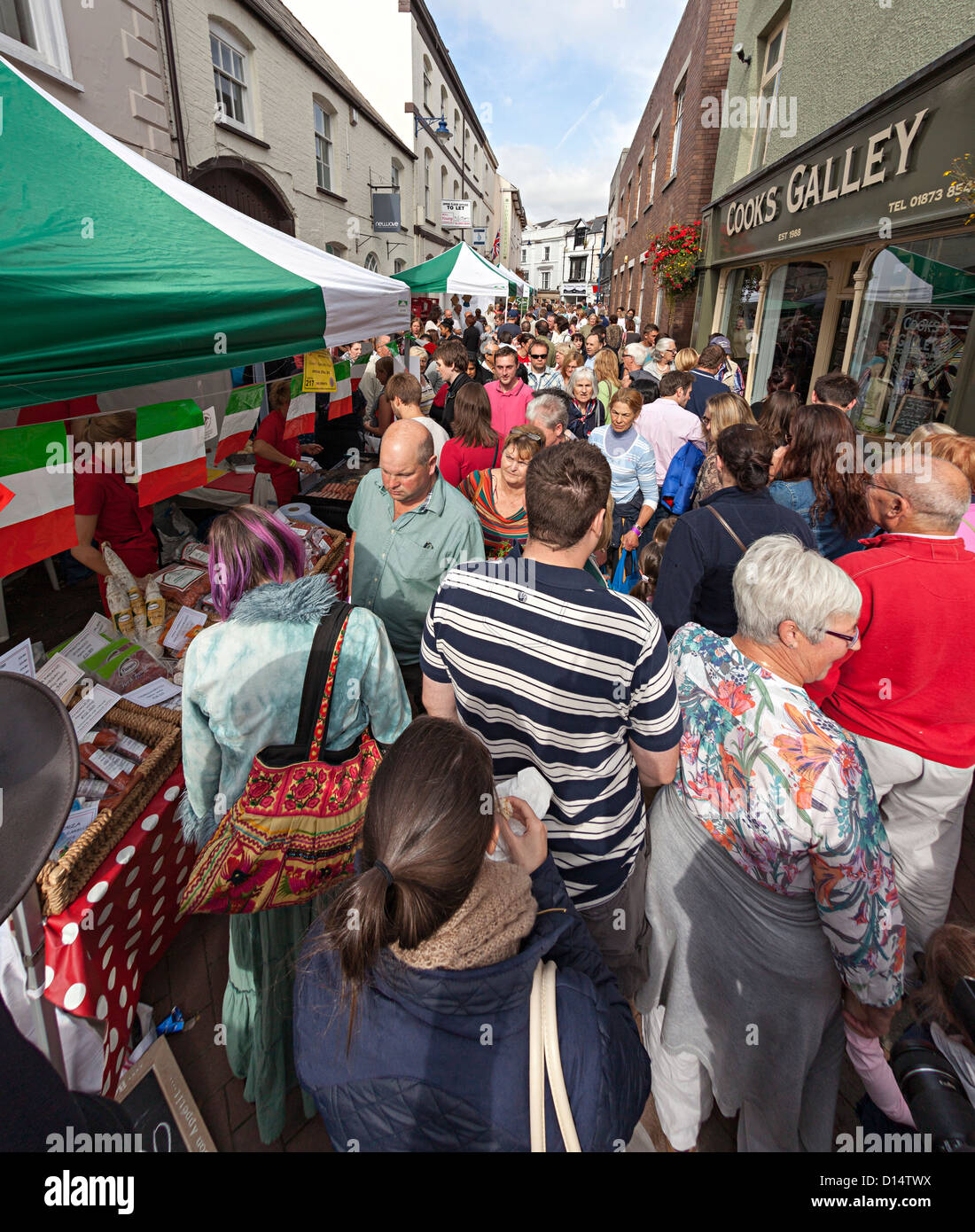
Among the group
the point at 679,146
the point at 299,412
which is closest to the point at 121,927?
the point at 299,412

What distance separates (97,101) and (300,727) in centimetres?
749

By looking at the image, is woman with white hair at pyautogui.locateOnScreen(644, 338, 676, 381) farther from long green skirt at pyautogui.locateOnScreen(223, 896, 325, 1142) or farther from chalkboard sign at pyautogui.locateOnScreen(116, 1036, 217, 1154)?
chalkboard sign at pyautogui.locateOnScreen(116, 1036, 217, 1154)

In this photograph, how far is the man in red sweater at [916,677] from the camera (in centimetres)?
197

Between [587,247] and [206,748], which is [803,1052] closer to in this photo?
[206,748]

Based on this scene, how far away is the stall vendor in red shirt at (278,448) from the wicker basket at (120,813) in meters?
2.73

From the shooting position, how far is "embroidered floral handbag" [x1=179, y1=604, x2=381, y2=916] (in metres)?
1.63

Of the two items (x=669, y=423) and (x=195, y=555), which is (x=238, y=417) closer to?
(x=195, y=555)

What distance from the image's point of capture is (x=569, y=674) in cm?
160

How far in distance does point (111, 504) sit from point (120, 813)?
71.0 inches

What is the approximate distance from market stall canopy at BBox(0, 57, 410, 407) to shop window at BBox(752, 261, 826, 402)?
25.0 feet

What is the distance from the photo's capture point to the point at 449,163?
86.4 feet

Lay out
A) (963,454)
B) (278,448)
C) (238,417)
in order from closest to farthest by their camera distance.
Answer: (963,454) < (238,417) < (278,448)

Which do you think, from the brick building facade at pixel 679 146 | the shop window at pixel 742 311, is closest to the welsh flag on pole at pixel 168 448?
the shop window at pixel 742 311
